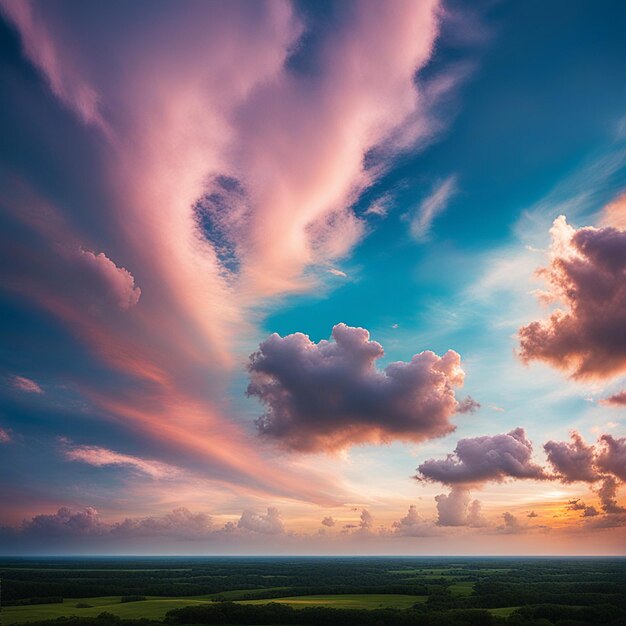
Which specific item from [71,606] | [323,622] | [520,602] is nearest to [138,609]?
[71,606]

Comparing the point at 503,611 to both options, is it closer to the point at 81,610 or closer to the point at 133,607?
the point at 133,607

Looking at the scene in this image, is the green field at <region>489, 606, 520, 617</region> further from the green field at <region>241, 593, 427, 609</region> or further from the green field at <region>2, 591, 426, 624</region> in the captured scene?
the green field at <region>2, 591, 426, 624</region>

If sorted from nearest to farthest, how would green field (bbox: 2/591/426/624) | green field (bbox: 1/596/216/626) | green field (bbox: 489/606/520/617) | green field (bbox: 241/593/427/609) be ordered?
green field (bbox: 1/596/216/626) → green field (bbox: 2/591/426/624) → green field (bbox: 489/606/520/617) → green field (bbox: 241/593/427/609)

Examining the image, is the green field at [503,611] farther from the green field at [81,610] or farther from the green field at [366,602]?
the green field at [81,610]

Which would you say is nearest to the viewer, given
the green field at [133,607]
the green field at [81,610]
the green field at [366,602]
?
the green field at [81,610]

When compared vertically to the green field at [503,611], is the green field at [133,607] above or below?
above

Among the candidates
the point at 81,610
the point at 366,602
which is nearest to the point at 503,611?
the point at 366,602

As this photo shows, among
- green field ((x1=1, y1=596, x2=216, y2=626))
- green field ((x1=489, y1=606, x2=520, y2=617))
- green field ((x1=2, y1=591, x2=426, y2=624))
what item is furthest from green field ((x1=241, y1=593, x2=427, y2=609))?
green field ((x1=1, y1=596, x2=216, y2=626))

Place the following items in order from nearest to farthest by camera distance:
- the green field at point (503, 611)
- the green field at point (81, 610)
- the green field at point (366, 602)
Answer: the green field at point (81, 610)
the green field at point (503, 611)
the green field at point (366, 602)

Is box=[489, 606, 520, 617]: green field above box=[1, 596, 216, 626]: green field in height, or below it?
below

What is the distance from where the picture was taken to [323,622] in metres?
132

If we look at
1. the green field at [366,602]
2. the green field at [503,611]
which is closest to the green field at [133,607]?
the green field at [366,602]

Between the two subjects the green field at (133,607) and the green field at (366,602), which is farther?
the green field at (366,602)

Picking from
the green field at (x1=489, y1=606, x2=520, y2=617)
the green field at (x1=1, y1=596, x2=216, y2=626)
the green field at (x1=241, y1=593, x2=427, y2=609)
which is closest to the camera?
the green field at (x1=1, y1=596, x2=216, y2=626)
